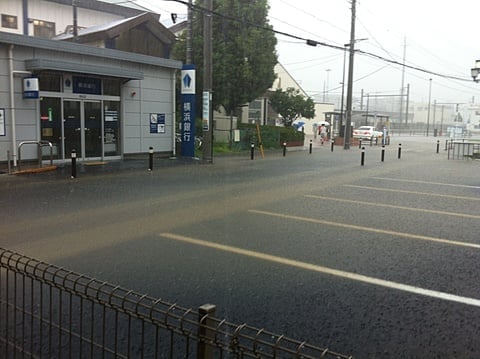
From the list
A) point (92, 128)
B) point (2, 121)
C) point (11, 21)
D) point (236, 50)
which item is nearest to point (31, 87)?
point (2, 121)

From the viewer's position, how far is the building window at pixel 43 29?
122 feet

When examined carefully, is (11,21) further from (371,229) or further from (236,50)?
(371,229)

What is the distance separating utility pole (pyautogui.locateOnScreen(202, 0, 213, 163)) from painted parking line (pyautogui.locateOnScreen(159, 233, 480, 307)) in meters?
13.6

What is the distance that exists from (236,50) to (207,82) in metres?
9.52

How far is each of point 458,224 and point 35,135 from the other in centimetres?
1377

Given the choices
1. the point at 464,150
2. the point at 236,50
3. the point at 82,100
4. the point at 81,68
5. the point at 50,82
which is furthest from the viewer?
the point at 236,50

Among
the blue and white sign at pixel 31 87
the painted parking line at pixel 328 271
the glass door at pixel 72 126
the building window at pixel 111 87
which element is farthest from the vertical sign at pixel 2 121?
the painted parking line at pixel 328 271

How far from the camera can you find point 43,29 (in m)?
38.0

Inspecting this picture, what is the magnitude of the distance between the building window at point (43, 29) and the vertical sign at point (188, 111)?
69.5ft

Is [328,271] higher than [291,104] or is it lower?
lower

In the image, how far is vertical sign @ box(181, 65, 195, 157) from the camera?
2138 cm

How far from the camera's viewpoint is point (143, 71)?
2097cm

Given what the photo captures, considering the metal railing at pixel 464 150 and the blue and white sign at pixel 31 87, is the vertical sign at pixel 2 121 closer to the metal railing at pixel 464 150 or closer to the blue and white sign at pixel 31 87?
the blue and white sign at pixel 31 87

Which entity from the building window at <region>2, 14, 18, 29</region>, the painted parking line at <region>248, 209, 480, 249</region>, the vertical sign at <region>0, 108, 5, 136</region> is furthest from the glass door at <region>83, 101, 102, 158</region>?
the building window at <region>2, 14, 18, 29</region>
